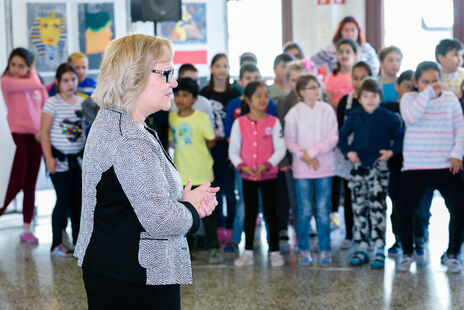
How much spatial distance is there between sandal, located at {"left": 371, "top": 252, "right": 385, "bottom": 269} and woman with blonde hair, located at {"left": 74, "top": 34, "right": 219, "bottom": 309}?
2731 mm

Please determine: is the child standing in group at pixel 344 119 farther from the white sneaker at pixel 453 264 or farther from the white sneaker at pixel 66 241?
the white sneaker at pixel 66 241

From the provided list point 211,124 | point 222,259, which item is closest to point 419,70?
point 211,124

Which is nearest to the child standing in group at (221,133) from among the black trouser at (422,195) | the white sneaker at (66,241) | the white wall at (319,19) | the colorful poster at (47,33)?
the white sneaker at (66,241)

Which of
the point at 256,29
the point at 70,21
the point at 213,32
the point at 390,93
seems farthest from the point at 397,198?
the point at 256,29

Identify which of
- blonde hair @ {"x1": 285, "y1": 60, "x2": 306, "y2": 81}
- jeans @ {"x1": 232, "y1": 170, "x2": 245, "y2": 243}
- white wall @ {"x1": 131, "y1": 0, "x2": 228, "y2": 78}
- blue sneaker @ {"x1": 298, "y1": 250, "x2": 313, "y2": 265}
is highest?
white wall @ {"x1": 131, "y1": 0, "x2": 228, "y2": 78}

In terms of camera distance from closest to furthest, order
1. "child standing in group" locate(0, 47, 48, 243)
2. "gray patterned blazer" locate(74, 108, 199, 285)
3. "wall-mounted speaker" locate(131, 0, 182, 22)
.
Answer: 1. "gray patterned blazer" locate(74, 108, 199, 285)
2. "child standing in group" locate(0, 47, 48, 243)
3. "wall-mounted speaker" locate(131, 0, 182, 22)

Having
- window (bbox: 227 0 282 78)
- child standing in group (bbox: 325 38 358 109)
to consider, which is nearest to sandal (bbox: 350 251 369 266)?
child standing in group (bbox: 325 38 358 109)

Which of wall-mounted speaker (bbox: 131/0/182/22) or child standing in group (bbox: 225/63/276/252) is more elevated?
wall-mounted speaker (bbox: 131/0/182/22)

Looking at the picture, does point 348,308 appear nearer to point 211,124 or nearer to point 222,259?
point 222,259

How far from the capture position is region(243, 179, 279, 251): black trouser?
4.76m

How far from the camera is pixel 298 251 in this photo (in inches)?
200

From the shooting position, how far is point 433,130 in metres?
4.42

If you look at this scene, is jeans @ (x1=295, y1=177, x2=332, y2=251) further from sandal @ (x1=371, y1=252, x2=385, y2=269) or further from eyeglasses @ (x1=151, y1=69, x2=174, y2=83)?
eyeglasses @ (x1=151, y1=69, x2=174, y2=83)

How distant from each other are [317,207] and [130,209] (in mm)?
2927
